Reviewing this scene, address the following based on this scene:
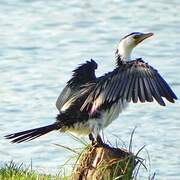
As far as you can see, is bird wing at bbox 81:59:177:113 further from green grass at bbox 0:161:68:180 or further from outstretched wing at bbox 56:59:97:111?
green grass at bbox 0:161:68:180

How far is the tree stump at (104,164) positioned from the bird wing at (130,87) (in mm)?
496

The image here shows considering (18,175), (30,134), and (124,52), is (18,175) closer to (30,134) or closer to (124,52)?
(30,134)

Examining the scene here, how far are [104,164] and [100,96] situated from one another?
0.85 m

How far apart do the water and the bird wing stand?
2774 mm

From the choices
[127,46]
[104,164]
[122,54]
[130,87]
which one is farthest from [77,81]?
[104,164]

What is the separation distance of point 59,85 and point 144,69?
6234mm

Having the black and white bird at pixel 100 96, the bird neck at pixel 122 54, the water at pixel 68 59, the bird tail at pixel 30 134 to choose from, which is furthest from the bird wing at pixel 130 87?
the water at pixel 68 59

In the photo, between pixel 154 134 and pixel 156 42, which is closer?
pixel 154 134

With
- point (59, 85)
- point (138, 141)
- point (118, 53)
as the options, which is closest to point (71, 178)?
point (118, 53)

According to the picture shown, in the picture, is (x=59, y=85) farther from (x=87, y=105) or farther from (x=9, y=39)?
(x=87, y=105)

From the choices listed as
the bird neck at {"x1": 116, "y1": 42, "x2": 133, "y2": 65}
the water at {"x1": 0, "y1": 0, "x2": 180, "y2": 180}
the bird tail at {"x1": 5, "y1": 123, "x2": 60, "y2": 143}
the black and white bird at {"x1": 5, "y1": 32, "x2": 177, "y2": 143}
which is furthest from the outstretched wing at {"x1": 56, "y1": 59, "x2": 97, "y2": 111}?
the water at {"x1": 0, "y1": 0, "x2": 180, "y2": 180}

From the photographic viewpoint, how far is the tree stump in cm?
938

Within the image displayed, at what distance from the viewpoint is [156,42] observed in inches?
726

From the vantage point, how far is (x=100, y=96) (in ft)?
32.9
